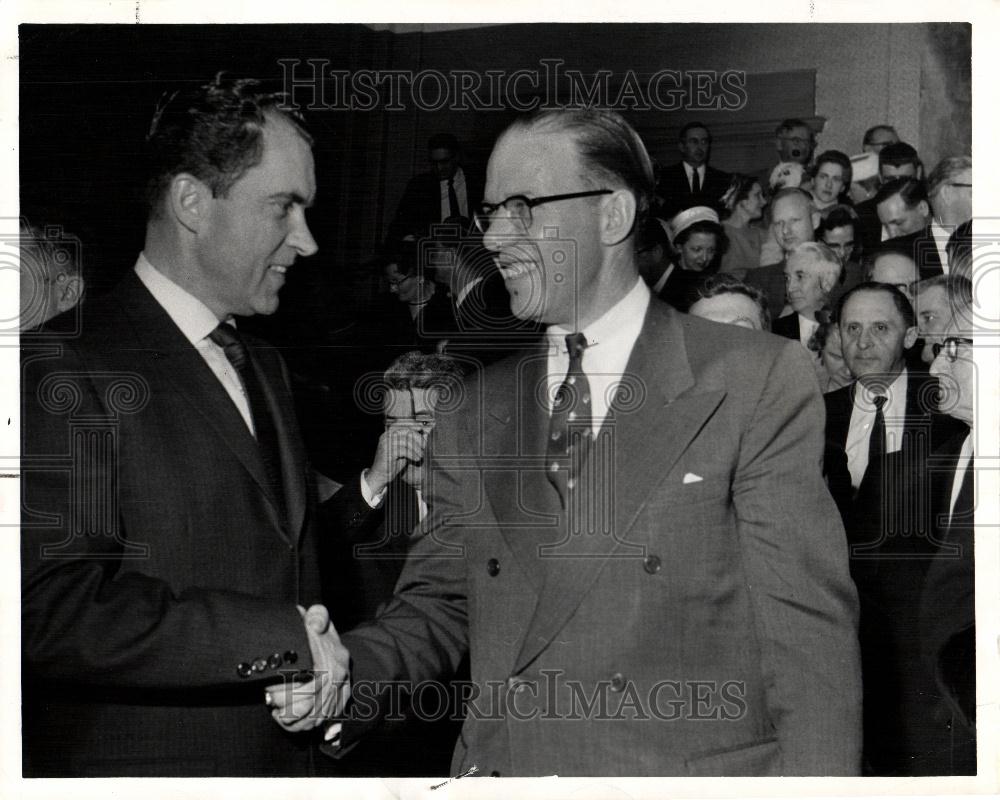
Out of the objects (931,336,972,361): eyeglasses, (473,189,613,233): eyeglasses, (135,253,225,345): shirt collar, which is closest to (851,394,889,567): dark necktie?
(931,336,972,361): eyeglasses

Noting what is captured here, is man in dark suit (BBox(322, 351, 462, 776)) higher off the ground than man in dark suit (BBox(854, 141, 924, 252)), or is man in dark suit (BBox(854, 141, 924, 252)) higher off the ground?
man in dark suit (BBox(854, 141, 924, 252))

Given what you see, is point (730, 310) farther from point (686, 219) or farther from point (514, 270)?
point (514, 270)

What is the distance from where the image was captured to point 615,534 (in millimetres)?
2979

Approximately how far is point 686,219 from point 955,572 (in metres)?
1.30

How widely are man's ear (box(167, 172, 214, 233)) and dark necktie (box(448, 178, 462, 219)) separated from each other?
667mm

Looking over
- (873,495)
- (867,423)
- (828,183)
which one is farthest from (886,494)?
(828,183)

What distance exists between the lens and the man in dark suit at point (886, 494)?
3.03 meters

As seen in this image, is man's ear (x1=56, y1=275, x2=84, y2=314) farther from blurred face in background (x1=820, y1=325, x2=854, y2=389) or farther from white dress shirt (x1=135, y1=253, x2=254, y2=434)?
blurred face in background (x1=820, y1=325, x2=854, y2=389)

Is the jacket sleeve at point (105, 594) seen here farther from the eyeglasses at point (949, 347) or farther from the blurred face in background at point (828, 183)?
the eyeglasses at point (949, 347)

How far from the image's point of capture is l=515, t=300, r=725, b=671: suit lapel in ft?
9.71

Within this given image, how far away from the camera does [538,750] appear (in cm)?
304

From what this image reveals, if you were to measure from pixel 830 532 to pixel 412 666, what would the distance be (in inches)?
48.3
